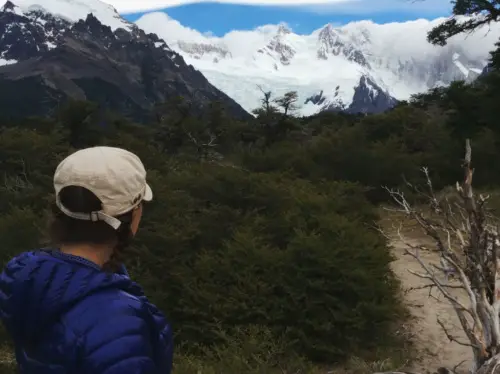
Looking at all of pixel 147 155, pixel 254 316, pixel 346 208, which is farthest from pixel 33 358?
pixel 147 155

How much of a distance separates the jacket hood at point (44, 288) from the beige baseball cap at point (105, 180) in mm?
140

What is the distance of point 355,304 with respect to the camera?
6414mm

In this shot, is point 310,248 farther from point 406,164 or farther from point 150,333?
point 406,164

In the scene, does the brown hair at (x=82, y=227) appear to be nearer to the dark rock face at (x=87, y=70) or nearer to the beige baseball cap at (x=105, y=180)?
the beige baseball cap at (x=105, y=180)

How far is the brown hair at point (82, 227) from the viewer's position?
4.86ft

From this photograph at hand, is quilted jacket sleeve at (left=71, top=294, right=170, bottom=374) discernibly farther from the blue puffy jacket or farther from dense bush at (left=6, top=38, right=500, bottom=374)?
dense bush at (left=6, top=38, right=500, bottom=374)

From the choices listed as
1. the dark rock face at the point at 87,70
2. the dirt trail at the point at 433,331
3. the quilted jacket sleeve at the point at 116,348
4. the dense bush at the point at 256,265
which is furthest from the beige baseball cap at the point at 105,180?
the dark rock face at the point at 87,70

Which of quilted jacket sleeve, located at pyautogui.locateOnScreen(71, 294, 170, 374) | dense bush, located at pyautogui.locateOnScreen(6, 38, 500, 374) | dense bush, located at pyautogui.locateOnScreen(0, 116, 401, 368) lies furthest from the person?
dense bush, located at pyautogui.locateOnScreen(0, 116, 401, 368)

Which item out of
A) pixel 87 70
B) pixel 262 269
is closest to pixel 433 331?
pixel 262 269

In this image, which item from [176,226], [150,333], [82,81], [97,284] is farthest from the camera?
[82,81]

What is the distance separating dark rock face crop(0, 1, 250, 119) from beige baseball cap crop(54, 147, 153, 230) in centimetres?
9176

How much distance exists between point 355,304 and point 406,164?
958 cm

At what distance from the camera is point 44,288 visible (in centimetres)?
141

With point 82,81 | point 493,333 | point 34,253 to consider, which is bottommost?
point 82,81
